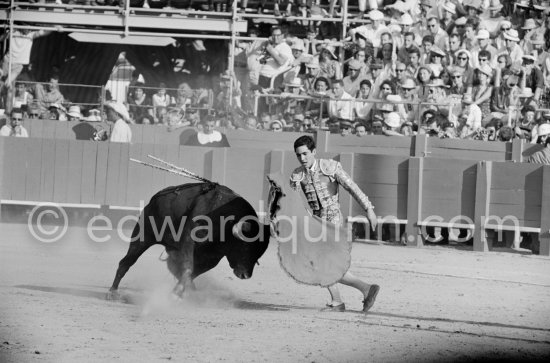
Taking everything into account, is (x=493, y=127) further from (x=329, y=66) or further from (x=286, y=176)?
(x=286, y=176)

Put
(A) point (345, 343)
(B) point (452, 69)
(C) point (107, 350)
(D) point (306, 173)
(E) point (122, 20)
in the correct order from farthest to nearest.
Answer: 1. (E) point (122, 20)
2. (B) point (452, 69)
3. (D) point (306, 173)
4. (A) point (345, 343)
5. (C) point (107, 350)

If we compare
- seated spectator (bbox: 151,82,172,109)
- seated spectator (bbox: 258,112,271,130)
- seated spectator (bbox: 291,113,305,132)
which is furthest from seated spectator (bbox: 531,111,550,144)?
seated spectator (bbox: 151,82,172,109)

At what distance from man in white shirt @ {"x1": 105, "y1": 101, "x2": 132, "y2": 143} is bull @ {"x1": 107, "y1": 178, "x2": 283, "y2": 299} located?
695 centimetres

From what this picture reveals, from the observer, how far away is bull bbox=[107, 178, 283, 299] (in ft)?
26.1

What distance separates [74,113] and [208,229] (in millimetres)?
8144

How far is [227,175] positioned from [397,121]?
2309 millimetres

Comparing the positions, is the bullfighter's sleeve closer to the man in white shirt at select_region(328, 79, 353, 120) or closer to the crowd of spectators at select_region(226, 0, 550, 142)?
the crowd of spectators at select_region(226, 0, 550, 142)

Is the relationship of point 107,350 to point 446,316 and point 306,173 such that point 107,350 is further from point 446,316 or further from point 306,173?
point 446,316

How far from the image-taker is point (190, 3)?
17.2 m

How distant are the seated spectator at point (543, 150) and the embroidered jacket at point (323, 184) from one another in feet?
20.2

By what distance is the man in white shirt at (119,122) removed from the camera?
50.1 ft

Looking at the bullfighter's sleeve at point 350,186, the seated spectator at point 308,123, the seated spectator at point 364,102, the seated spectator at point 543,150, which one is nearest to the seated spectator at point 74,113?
the seated spectator at point 308,123

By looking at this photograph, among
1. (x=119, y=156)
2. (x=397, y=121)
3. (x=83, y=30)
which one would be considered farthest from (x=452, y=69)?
(x=83, y=30)

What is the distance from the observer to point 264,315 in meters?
7.76
